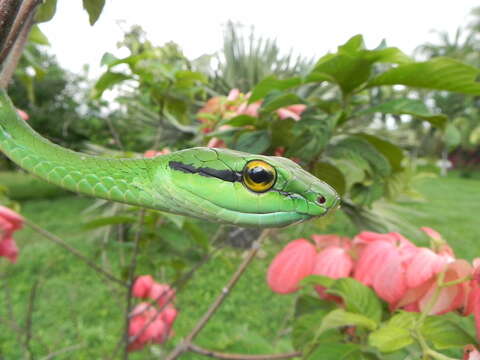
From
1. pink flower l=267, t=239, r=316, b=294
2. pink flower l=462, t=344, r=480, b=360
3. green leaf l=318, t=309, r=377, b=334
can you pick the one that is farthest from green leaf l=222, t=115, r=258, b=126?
pink flower l=462, t=344, r=480, b=360

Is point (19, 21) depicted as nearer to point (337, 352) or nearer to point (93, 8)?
point (93, 8)

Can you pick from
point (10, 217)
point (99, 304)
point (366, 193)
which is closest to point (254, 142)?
point (366, 193)

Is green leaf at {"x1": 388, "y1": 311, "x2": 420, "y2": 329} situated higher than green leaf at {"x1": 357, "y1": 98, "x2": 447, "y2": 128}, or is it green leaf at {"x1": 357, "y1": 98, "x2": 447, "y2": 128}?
green leaf at {"x1": 357, "y1": 98, "x2": 447, "y2": 128}

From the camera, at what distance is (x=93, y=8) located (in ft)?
1.55

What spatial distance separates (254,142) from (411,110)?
0.25 meters

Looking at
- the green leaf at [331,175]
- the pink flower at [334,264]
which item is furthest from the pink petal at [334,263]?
the green leaf at [331,175]

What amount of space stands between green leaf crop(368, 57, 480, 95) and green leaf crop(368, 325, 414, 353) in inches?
13.6

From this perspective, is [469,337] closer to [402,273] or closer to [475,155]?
[402,273]

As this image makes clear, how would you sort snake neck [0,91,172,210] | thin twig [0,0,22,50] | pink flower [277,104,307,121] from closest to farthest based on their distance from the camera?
thin twig [0,0,22,50] < snake neck [0,91,172,210] < pink flower [277,104,307,121]

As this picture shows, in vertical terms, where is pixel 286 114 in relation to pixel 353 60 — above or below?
below

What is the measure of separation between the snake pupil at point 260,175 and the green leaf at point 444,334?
28 cm

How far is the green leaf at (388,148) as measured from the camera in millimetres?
667

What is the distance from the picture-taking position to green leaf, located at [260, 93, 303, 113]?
0.58m

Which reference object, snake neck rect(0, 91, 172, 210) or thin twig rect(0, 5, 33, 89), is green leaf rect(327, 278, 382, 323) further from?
thin twig rect(0, 5, 33, 89)
